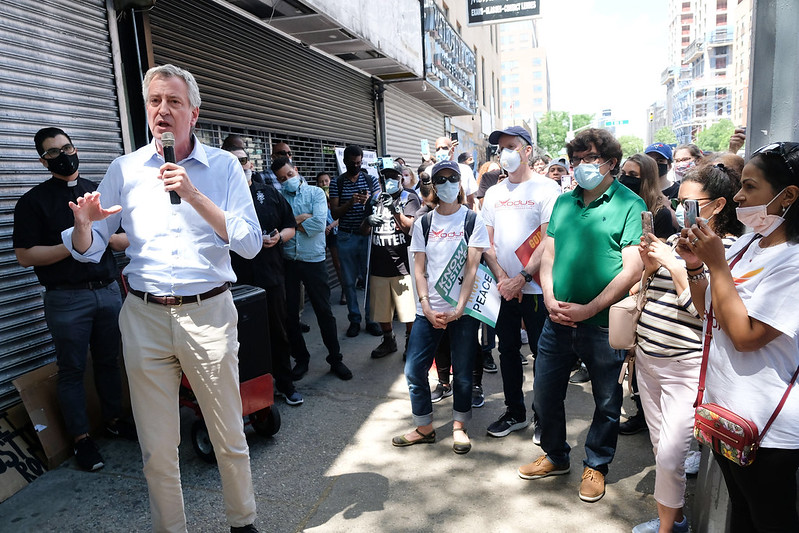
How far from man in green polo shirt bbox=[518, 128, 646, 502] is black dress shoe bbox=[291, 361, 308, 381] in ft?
8.83

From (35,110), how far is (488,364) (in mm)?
4632

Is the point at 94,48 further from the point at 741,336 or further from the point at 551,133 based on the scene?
the point at 551,133

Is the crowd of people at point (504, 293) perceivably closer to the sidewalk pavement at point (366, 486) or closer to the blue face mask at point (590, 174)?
the blue face mask at point (590, 174)

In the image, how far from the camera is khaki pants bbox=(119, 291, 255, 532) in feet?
8.16

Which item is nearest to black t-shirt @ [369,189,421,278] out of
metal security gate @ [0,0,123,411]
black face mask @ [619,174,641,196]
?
black face mask @ [619,174,641,196]

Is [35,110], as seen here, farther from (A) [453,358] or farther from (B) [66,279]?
(A) [453,358]

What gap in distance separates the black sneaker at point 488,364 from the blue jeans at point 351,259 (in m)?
1.89

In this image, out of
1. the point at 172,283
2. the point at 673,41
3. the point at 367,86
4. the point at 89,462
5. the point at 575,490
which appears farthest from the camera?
the point at 673,41

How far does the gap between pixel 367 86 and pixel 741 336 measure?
1093cm

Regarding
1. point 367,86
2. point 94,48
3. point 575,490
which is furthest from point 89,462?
point 367,86

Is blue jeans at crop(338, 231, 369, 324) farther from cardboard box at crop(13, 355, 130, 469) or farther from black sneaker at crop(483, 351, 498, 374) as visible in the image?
cardboard box at crop(13, 355, 130, 469)

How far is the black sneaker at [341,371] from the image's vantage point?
5242 millimetres

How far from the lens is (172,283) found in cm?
246

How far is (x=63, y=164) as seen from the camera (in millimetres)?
3592
